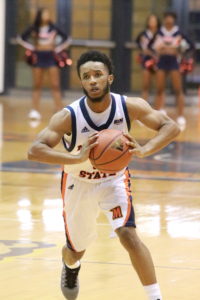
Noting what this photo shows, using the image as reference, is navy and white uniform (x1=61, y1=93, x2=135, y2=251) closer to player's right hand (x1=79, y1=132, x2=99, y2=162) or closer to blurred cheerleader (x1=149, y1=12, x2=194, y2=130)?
player's right hand (x1=79, y1=132, x2=99, y2=162)

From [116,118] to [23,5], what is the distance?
16742 millimetres

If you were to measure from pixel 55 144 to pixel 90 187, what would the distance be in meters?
0.41

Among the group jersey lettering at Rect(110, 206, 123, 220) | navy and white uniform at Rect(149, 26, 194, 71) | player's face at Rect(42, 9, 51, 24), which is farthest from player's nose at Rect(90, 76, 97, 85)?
player's face at Rect(42, 9, 51, 24)

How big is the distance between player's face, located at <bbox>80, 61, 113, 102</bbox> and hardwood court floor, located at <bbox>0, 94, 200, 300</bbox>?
4.15ft

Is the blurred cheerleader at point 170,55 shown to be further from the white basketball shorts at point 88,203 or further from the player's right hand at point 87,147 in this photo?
the player's right hand at point 87,147

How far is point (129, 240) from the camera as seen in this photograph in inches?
209

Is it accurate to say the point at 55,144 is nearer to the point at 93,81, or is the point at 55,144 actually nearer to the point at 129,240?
the point at 93,81

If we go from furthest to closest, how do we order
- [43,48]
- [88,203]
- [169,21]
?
[43,48] < [169,21] < [88,203]

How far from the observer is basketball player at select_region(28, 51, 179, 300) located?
5301 millimetres

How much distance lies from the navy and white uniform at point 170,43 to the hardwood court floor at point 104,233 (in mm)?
3911

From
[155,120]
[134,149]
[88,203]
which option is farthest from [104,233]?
[134,149]

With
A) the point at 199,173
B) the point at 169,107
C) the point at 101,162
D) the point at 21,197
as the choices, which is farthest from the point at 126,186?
the point at 169,107

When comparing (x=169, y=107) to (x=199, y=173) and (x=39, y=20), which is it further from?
(x=199, y=173)

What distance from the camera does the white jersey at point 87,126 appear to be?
544 cm
